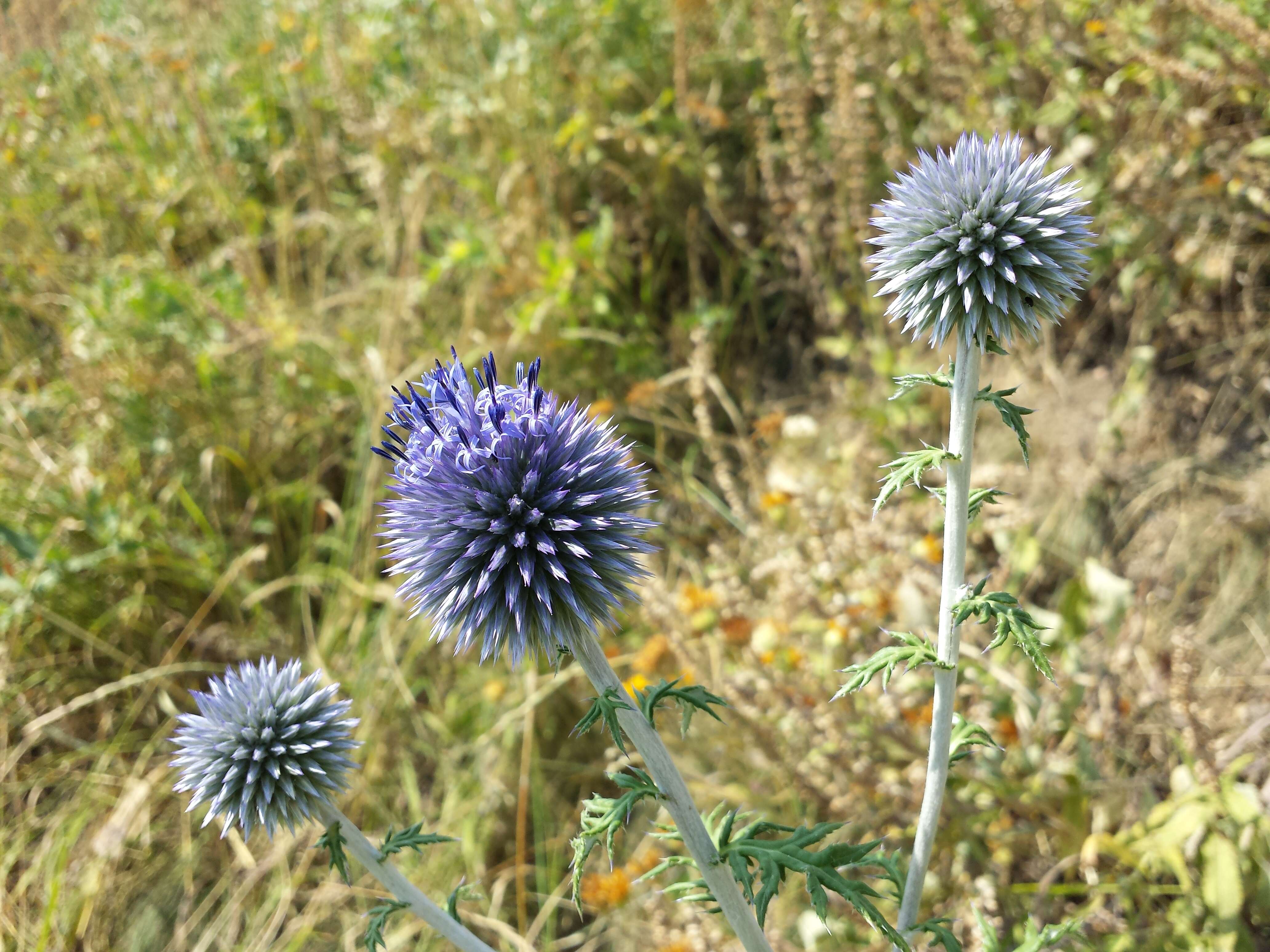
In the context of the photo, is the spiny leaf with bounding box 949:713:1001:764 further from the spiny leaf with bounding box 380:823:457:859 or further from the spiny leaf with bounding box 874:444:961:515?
the spiny leaf with bounding box 380:823:457:859

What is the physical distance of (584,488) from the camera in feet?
4.74

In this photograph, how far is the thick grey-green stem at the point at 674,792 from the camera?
51.1 inches

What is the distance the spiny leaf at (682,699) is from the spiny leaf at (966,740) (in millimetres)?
457

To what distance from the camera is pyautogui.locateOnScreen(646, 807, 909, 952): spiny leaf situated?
1224 millimetres

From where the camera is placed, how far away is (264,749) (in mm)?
1564

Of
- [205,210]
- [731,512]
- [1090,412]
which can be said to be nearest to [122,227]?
[205,210]

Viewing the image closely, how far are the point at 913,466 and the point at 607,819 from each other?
689 millimetres

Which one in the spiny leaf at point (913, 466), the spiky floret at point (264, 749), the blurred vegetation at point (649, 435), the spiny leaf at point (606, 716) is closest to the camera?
the spiny leaf at point (606, 716)

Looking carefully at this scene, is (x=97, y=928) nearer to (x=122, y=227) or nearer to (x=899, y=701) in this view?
(x=899, y=701)

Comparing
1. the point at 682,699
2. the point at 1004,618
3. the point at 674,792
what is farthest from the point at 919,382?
the point at 674,792

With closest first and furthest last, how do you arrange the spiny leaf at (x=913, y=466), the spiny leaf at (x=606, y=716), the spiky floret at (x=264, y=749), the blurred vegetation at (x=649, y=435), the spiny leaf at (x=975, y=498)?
the spiny leaf at (x=606, y=716)
the spiny leaf at (x=913, y=466)
the spiny leaf at (x=975, y=498)
the spiky floret at (x=264, y=749)
the blurred vegetation at (x=649, y=435)

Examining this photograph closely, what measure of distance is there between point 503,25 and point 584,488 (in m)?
3.71

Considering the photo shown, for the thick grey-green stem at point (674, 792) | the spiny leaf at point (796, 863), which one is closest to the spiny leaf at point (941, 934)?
the spiny leaf at point (796, 863)

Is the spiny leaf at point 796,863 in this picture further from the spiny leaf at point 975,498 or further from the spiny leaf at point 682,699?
the spiny leaf at point 975,498
